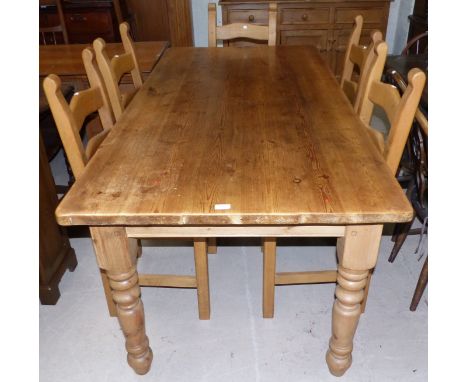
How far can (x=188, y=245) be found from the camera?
2.23 m

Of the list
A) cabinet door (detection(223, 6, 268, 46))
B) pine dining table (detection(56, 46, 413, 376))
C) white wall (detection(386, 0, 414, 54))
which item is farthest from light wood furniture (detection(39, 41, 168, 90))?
white wall (detection(386, 0, 414, 54))

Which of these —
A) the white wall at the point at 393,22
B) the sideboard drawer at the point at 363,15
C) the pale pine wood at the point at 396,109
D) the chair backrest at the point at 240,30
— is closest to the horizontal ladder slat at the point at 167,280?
the pale pine wood at the point at 396,109

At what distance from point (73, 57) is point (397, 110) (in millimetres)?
1968

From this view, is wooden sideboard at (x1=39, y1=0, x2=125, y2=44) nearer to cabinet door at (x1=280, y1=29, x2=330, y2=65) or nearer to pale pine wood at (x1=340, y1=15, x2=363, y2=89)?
cabinet door at (x1=280, y1=29, x2=330, y2=65)

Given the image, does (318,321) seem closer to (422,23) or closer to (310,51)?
(310,51)

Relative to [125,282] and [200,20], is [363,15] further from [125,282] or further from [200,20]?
[125,282]

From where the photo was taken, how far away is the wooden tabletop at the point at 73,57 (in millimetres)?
2301

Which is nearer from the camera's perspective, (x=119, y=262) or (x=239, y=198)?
(x=239, y=198)

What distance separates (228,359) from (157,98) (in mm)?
1078

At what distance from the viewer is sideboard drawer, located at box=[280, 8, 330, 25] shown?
3891 mm

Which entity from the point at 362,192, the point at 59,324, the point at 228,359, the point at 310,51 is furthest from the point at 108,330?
the point at 310,51

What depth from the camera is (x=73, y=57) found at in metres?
2.52

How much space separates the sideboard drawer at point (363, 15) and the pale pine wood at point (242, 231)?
3284mm

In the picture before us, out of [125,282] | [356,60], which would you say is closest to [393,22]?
[356,60]
